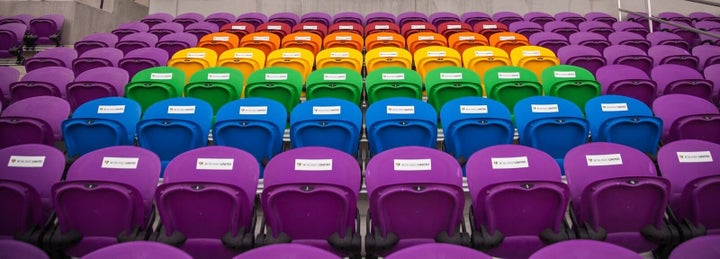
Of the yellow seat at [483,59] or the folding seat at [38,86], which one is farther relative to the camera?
the yellow seat at [483,59]

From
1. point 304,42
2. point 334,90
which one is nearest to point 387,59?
point 334,90

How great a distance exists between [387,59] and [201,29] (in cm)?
351

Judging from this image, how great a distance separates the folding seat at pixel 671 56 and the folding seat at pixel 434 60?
2350 mm

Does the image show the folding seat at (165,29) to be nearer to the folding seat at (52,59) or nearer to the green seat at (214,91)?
the folding seat at (52,59)

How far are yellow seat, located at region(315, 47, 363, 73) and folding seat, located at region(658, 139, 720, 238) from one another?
3237mm

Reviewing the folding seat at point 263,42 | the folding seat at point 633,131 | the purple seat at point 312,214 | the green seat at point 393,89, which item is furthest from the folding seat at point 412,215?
the folding seat at point 263,42

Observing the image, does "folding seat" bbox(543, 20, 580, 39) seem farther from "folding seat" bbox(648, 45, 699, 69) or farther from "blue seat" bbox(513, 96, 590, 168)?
"blue seat" bbox(513, 96, 590, 168)

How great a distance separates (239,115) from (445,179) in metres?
1.80

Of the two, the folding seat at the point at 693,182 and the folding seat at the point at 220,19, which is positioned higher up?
the folding seat at the point at 220,19

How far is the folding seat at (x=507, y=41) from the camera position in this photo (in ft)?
21.5

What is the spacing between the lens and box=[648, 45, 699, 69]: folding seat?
18.2 feet

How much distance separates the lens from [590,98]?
14.8ft

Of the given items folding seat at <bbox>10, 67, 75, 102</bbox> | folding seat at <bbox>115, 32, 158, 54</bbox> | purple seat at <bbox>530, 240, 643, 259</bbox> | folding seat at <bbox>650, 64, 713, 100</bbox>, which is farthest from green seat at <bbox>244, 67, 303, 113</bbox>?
folding seat at <bbox>650, 64, 713, 100</bbox>

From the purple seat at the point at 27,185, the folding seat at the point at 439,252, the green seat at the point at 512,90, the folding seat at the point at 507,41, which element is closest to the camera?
the folding seat at the point at 439,252
